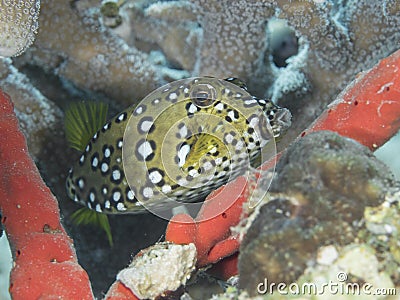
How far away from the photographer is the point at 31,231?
2158mm

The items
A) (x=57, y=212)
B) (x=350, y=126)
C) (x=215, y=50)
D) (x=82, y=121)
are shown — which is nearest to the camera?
(x=350, y=126)

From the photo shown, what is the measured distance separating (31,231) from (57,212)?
175 millimetres

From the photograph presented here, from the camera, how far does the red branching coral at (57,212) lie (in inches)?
75.4

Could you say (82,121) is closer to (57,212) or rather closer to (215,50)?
(215,50)

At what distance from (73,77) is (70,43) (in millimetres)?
296

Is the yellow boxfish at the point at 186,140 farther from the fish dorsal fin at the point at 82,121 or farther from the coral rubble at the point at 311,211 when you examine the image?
the coral rubble at the point at 311,211

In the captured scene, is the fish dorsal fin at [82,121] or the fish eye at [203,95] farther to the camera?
the fish dorsal fin at [82,121]

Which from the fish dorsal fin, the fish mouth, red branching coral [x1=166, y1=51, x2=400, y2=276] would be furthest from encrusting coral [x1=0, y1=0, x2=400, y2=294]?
red branching coral [x1=166, y1=51, x2=400, y2=276]

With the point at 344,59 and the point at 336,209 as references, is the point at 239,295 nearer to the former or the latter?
the point at 336,209

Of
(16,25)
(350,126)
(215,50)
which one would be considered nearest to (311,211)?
(350,126)

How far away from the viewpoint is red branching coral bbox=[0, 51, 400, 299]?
192cm

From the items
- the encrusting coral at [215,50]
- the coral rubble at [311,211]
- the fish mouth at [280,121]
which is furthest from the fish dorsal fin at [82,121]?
the coral rubble at [311,211]

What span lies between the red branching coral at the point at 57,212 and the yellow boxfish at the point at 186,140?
0.58 metres

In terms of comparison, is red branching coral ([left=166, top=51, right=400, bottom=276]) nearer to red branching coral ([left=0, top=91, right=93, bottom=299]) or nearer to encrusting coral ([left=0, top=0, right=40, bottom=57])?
red branching coral ([left=0, top=91, right=93, bottom=299])
